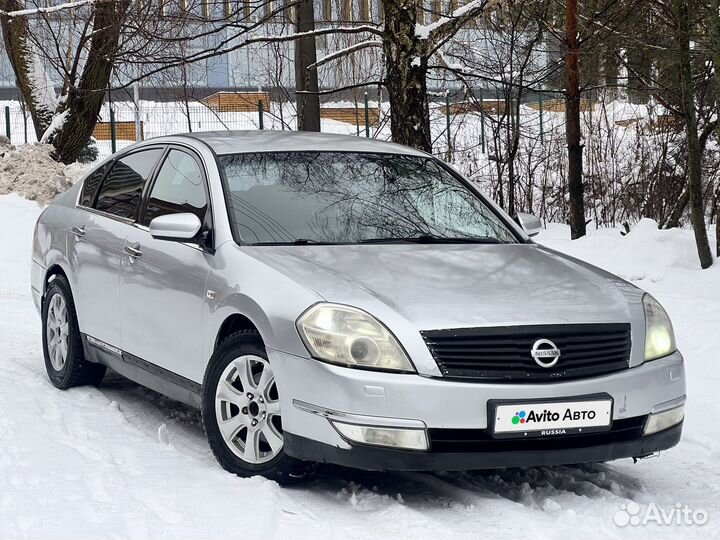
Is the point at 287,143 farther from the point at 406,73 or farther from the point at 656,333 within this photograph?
the point at 406,73

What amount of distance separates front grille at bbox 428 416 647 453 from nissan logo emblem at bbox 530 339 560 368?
29 cm

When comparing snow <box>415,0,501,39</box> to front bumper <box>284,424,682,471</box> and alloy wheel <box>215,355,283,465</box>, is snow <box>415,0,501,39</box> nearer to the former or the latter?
alloy wheel <box>215,355,283,465</box>

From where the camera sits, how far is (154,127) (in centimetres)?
3128

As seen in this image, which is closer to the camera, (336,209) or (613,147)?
(336,209)

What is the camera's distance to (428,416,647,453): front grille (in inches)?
171

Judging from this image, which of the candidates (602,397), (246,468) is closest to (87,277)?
(246,468)

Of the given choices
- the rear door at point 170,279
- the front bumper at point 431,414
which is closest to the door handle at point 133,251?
the rear door at point 170,279

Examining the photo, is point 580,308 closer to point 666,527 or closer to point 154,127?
point 666,527

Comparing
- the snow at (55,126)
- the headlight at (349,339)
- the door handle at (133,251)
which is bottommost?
the headlight at (349,339)

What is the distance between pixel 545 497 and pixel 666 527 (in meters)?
0.53

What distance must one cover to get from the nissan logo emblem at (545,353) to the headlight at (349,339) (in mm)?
488

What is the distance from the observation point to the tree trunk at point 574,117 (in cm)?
1315

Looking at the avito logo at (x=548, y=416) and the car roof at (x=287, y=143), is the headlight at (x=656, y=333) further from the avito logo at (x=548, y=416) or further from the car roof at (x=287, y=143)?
the car roof at (x=287, y=143)

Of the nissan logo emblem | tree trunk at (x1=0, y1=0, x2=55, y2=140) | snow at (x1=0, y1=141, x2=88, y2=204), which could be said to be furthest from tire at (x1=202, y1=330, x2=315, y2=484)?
tree trunk at (x1=0, y1=0, x2=55, y2=140)
